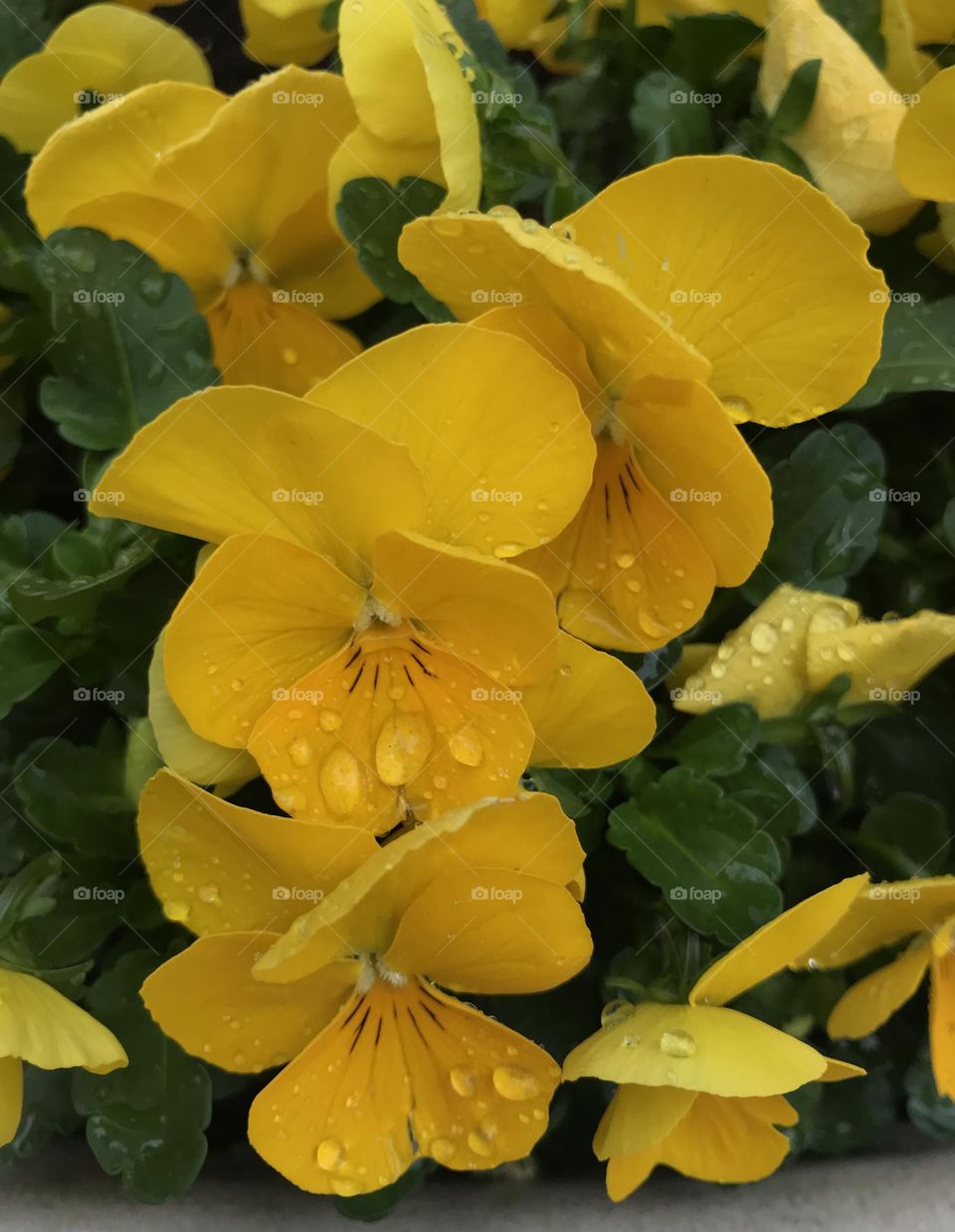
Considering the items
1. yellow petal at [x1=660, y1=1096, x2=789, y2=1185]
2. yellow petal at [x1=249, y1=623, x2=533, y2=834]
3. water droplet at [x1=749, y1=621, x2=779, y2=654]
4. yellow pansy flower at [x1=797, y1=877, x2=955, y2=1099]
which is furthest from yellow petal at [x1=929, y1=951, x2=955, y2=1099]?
yellow petal at [x1=249, y1=623, x2=533, y2=834]

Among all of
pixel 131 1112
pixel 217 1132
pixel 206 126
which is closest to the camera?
pixel 206 126

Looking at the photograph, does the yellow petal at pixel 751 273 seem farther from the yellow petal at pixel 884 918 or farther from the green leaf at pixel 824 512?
the yellow petal at pixel 884 918

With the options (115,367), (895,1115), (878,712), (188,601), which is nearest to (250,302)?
(115,367)

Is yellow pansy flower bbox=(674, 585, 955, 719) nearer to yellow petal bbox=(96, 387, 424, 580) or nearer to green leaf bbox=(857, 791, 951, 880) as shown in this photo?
green leaf bbox=(857, 791, 951, 880)

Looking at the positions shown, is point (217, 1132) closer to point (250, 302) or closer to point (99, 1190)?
point (99, 1190)

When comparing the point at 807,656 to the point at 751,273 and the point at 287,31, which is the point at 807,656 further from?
the point at 287,31

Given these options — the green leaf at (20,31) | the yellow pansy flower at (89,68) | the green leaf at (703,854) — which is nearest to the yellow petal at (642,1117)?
the green leaf at (703,854)
